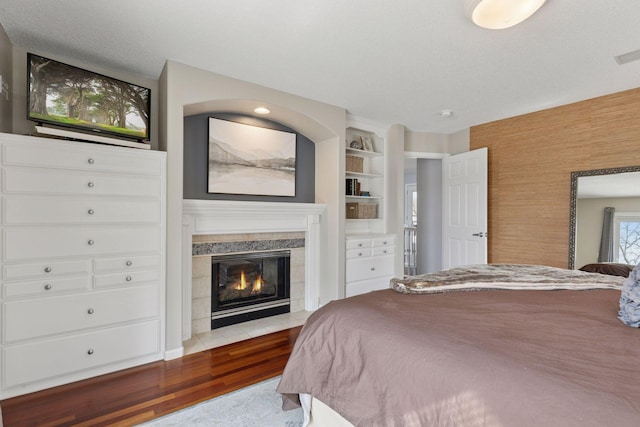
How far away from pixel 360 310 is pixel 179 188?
187cm

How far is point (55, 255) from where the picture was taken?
2055 mm

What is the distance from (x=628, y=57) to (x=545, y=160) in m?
1.39

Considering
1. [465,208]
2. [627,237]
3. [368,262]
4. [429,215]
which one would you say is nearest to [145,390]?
[368,262]

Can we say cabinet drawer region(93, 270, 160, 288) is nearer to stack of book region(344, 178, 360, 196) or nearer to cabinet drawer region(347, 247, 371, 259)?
cabinet drawer region(347, 247, 371, 259)

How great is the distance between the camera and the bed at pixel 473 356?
2.49ft

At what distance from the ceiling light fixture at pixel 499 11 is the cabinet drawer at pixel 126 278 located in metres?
2.77

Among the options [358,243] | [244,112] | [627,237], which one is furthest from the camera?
[358,243]

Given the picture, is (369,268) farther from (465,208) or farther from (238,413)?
(238,413)

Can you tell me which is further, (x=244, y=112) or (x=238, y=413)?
(x=244, y=112)

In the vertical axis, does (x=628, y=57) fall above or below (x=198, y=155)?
above

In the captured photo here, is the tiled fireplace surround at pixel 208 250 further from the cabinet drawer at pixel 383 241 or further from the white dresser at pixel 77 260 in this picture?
the cabinet drawer at pixel 383 241

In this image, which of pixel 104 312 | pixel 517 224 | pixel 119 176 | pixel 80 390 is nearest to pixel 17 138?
pixel 119 176

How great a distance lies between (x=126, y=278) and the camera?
2.29 metres

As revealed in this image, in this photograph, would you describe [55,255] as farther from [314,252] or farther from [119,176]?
[314,252]
